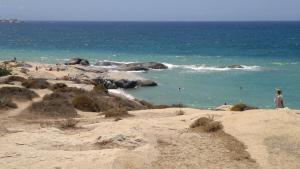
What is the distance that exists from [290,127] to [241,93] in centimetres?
3243

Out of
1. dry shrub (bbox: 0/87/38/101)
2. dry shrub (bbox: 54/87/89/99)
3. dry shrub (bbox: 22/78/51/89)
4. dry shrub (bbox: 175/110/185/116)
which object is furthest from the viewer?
dry shrub (bbox: 22/78/51/89)

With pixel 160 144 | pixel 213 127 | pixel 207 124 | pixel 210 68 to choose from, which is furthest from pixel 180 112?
pixel 210 68

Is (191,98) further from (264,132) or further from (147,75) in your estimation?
(264,132)

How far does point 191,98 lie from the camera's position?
46531mm

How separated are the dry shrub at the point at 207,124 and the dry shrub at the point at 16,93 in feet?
38.6

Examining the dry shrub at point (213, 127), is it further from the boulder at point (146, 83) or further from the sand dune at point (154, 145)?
the boulder at point (146, 83)

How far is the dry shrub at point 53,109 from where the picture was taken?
80.8ft

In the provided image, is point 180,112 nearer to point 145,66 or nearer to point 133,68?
point 133,68

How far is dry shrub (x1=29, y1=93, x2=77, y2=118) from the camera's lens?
24625 mm

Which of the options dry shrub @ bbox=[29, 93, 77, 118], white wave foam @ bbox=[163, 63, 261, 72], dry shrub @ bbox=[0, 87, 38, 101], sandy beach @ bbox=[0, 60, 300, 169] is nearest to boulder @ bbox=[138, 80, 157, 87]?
white wave foam @ bbox=[163, 63, 261, 72]

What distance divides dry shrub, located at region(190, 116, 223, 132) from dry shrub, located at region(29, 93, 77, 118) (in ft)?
25.4

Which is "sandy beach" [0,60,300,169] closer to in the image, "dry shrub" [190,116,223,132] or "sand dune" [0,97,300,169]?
"sand dune" [0,97,300,169]

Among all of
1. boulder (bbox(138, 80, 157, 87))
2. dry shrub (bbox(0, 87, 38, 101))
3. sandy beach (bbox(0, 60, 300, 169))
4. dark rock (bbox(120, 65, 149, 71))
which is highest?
sandy beach (bbox(0, 60, 300, 169))

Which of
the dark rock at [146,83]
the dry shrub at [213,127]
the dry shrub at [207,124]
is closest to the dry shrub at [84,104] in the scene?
the dry shrub at [207,124]
